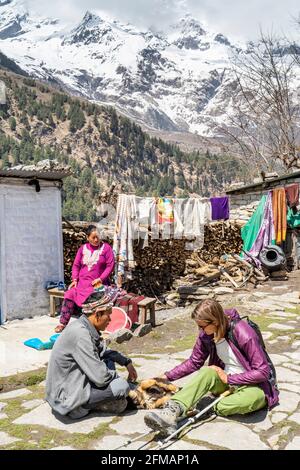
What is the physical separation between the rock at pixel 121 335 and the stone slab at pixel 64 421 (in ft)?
8.03

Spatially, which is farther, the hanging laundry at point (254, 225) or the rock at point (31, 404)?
the hanging laundry at point (254, 225)

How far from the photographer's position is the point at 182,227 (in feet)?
38.6

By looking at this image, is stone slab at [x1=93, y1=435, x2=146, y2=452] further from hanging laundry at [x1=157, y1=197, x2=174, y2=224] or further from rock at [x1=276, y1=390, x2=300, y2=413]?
hanging laundry at [x1=157, y1=197, x2=174, y2=224]

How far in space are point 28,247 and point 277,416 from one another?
6.01 meters

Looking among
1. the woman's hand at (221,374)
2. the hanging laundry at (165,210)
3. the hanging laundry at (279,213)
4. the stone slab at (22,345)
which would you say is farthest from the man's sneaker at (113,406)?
the hanging laundry at (279,213)

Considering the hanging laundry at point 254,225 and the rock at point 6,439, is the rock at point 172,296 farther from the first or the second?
the rock at point 6,439

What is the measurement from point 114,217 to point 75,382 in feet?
26.6

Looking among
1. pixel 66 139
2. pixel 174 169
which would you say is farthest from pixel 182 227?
pixel 174 169

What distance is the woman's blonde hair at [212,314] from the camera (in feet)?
11.5

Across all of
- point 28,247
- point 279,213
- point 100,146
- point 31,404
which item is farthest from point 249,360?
point 100,146

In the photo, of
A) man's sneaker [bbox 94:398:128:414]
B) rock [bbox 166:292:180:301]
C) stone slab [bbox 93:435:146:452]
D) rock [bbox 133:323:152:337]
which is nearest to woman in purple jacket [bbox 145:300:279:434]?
stone slab [bbox 93:435:146:452]

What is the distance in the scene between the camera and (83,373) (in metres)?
3.56

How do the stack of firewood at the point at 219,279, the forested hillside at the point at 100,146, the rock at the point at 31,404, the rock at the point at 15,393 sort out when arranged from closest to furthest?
the rock at the point at 31,404 < the rock at the point at 15,393 < the stack of firewood at the point at 219,279 < the forested hillside at the point at 100,146
